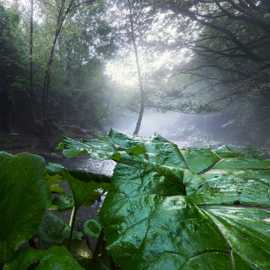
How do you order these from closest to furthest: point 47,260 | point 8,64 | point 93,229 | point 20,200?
point 47,260
point 20,200
point 93,229
point 8,64

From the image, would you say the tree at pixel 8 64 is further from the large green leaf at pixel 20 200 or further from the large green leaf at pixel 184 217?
the large green leaf at pixel 184 217

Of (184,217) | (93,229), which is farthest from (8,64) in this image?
(184,217)

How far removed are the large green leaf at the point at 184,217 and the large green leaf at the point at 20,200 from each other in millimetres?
200

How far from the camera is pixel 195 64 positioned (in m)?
14.8

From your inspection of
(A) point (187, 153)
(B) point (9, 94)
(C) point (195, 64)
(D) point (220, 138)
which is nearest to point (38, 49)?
(B) point (9, 94)

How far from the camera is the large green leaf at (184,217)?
0.50 metres

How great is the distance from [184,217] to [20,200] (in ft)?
1.45

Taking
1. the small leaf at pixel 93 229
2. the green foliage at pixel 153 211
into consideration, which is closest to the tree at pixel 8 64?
the small leaf at pixel 93 229

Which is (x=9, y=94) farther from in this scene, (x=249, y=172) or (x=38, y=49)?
(x=249, y=172)

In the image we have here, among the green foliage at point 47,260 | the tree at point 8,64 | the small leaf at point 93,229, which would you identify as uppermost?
the tree at point 8,64

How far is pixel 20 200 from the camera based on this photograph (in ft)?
2.37

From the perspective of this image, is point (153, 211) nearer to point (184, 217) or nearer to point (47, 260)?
point (184, 217)

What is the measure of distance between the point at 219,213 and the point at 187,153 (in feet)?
1.56

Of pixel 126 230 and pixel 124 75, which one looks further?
pixel 124 75
